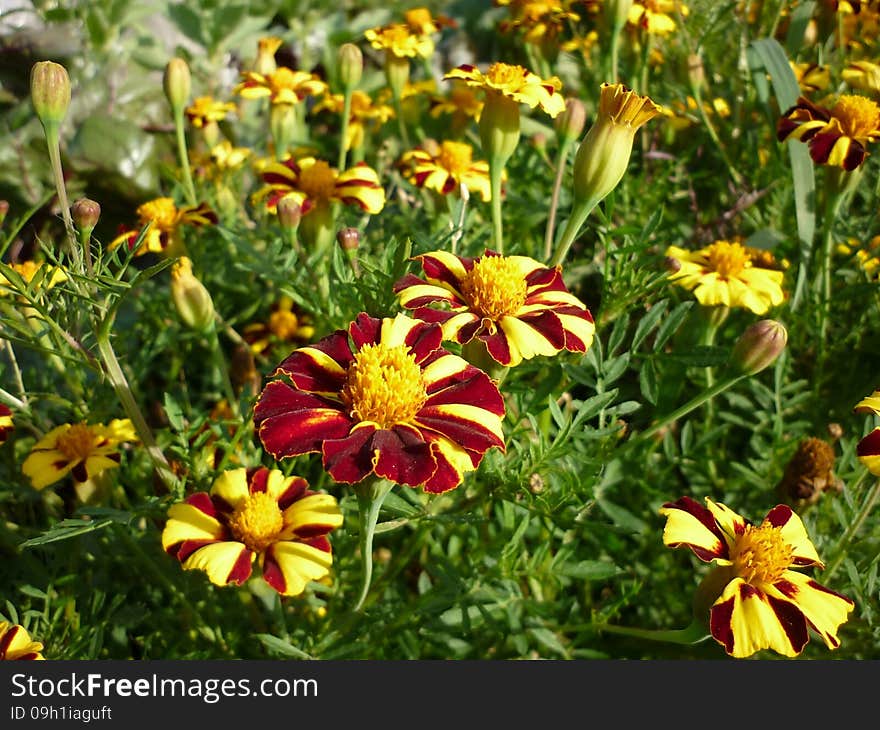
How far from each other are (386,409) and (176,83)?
0.92 meters

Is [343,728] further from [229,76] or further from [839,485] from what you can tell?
[229,76]

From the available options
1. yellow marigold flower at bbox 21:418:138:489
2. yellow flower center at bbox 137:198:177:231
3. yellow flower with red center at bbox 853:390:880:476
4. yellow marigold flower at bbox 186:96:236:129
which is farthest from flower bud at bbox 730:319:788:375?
yellow marigold flower at bbox 186:96:236:129

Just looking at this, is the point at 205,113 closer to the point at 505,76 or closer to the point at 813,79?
the point at 505,76

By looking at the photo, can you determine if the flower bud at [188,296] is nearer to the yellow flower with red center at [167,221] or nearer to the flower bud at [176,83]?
the yellow flower with red center at [167,221]

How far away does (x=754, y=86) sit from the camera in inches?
73.4

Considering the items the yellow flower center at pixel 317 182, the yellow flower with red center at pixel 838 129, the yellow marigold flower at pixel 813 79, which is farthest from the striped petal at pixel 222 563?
the yellow marigold flower at pixel 813 79

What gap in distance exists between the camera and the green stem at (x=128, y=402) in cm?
96

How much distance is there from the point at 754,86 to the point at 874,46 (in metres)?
0.47

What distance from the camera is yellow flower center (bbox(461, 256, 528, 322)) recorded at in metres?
0.94

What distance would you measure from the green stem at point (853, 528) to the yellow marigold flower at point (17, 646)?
97cm

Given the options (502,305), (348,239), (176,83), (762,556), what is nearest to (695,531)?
(762,556)

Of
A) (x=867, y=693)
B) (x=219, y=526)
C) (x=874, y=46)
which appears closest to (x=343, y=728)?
(x=219, y=526)

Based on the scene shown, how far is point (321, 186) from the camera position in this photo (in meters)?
1.33

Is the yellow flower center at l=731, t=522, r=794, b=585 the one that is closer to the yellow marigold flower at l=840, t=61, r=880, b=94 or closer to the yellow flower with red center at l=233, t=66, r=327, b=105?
the yellow marigold flower at l=840, t=61, r=880, b=94
